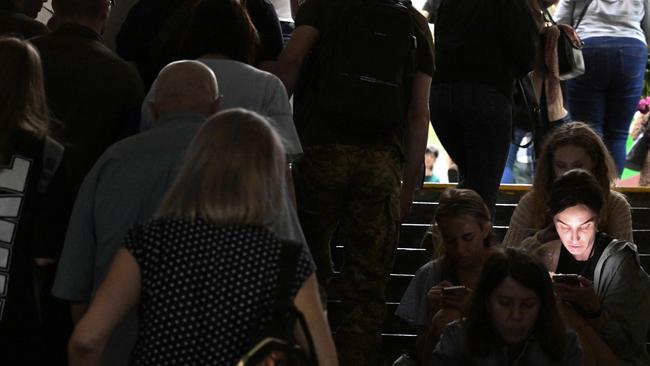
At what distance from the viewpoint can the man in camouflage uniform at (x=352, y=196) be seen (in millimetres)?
7195

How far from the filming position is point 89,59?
6.55m

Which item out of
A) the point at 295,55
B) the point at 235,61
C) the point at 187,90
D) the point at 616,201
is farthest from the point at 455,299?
the point at 187,90

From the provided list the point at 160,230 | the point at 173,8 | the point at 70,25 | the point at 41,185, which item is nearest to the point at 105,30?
the point at 173,8

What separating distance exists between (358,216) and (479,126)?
1.53 meters

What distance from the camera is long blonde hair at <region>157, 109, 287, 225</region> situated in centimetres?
461

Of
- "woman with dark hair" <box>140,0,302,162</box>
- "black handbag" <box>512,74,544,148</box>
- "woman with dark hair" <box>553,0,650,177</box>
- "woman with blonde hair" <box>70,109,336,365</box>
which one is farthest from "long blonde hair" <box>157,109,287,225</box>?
"woman with dark hair" <box>553,0,650,177</box>

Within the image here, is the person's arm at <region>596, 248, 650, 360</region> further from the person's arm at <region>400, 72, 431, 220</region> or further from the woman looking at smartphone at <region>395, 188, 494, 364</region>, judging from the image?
the person's arm at <region>400, 72, 431, 220</region>

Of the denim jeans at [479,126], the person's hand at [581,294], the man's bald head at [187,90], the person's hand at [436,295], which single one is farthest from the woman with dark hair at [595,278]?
the man's bald head at [187,90]

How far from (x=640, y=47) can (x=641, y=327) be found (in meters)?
3.88

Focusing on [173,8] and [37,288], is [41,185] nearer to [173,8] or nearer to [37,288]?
[37,288]

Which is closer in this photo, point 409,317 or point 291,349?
point 291,349

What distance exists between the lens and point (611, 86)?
34.8 feet

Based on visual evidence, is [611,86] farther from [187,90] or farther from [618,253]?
[187,90]

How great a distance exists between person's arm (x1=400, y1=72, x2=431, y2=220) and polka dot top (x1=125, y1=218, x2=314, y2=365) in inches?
114
